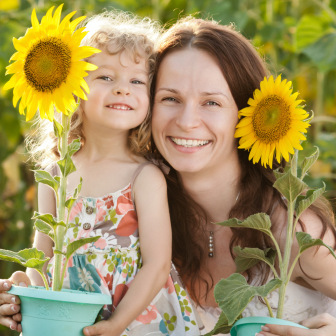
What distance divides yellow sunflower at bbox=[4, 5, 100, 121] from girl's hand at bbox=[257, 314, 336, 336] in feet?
2.24

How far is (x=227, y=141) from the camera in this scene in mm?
1622

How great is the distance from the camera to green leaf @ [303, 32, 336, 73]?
258 cm

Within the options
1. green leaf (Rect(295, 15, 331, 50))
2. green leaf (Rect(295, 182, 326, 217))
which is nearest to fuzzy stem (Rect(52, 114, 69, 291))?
green leaf (Rect(295, 182, 326, 217))

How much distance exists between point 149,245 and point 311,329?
538 millimetres

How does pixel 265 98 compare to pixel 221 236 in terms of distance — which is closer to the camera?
pixel 265 98

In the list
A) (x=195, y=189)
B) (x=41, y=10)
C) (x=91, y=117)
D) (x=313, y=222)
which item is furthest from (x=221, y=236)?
(x=41, y=10)

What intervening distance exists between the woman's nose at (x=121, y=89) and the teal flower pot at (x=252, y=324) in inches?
29.7

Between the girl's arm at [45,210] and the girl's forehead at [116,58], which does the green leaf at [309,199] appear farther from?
the girl's arm at [45,210]

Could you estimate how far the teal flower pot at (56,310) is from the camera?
44.4 inches

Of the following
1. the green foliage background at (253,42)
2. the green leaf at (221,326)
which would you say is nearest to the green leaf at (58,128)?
the green leaf at (221,326)

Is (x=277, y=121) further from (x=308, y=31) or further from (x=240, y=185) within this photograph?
(x=308, y=31)

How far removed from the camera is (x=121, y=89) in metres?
1.50

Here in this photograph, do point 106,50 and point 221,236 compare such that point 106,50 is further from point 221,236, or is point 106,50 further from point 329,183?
point 329,183

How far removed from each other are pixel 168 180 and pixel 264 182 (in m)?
0.35
